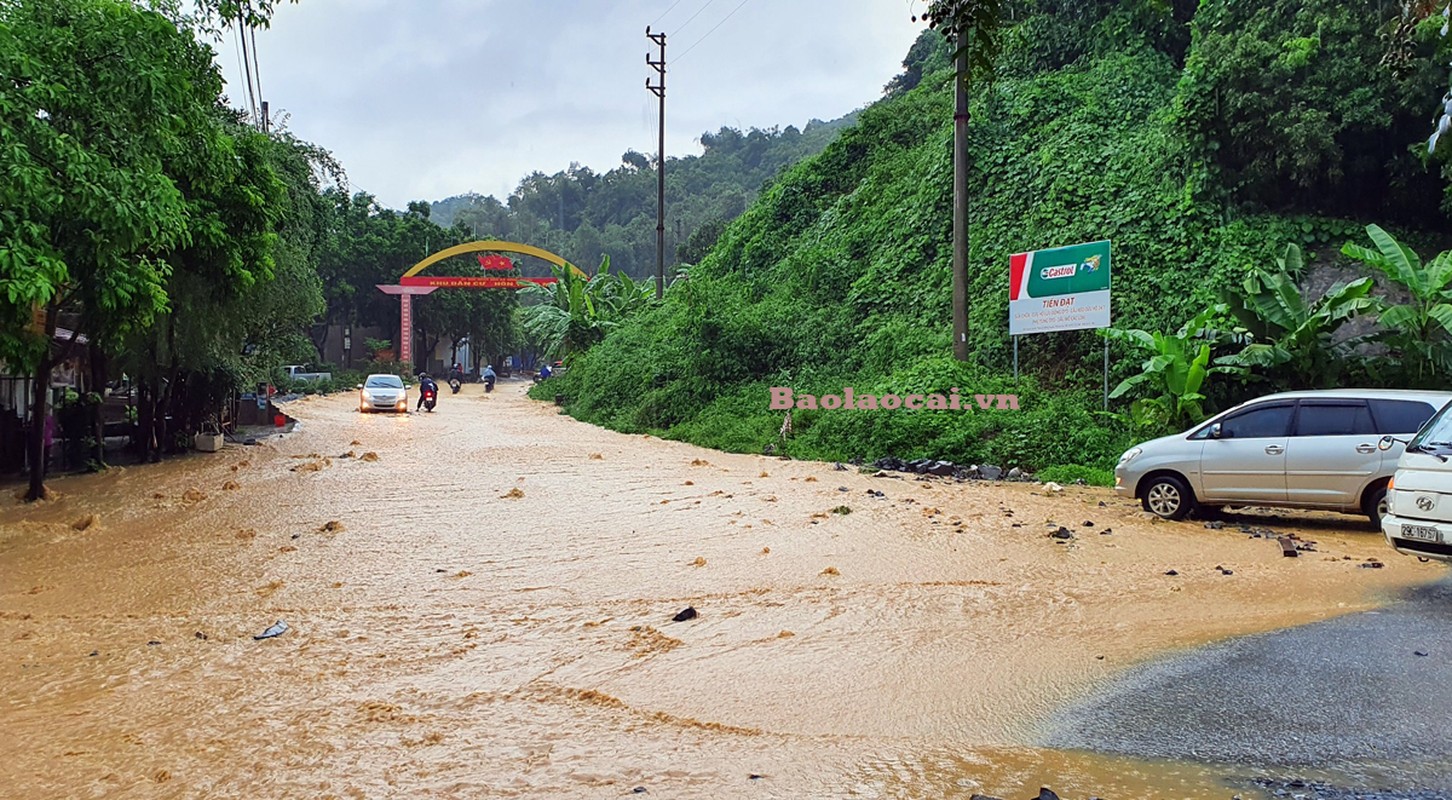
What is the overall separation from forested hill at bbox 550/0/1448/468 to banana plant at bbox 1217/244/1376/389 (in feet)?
0.26

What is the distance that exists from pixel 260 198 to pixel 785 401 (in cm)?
1141

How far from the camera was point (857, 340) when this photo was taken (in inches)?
910

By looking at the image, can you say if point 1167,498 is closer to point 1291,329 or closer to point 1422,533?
point 1422,533

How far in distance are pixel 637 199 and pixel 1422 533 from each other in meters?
107

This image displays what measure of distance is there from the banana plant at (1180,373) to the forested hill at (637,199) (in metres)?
62.5

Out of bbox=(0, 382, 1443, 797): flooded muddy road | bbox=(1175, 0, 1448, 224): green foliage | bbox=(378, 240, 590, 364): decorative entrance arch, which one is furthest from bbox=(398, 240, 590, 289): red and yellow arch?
bbox=(0, 382, 1443, 797): flooded muddy road

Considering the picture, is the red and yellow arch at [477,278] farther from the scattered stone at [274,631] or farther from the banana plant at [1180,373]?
the scattered stone at [274,631]

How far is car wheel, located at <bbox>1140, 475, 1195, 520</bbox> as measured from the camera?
430 inches

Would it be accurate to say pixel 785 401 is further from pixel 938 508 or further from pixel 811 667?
pixel 811 667

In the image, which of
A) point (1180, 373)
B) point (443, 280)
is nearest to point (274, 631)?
point (1180, 373)

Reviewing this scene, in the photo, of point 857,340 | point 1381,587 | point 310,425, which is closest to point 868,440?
point 857,340

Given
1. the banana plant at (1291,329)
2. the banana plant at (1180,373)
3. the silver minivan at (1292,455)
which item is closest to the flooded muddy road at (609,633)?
the silver minivan at (1292,455)

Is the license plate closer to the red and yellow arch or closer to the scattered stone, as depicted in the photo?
the scattered stone

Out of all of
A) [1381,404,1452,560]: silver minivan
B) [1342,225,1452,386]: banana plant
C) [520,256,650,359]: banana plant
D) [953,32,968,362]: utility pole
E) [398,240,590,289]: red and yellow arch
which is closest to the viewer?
[1381,404,1452,560]: silver minivan
